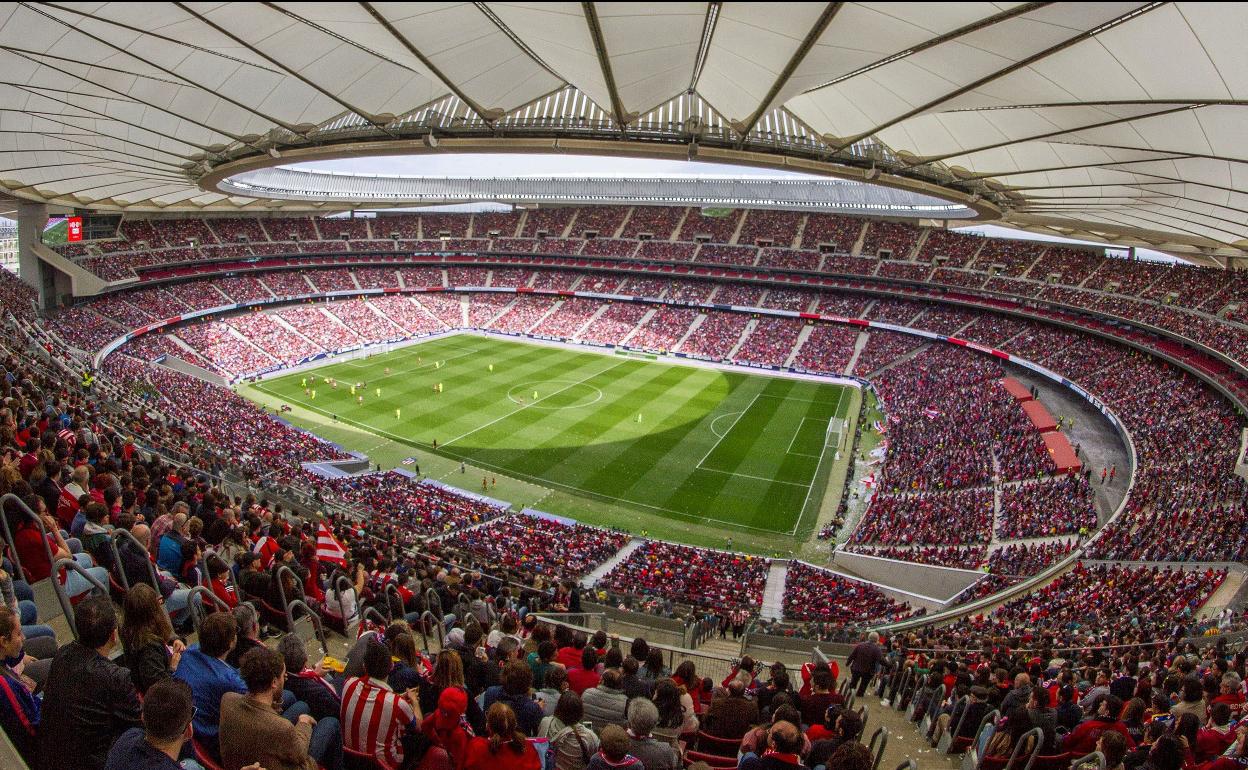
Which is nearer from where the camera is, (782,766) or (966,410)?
(782,766)

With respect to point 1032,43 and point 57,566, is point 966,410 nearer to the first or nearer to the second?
point 1032,43

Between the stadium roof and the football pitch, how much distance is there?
16.6 meters

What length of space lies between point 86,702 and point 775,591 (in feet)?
73.6

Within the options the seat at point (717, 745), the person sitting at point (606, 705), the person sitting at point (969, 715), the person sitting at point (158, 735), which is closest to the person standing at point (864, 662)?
the person sitting at point (969, 715)

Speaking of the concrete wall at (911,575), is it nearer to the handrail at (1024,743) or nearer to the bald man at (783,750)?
the handrail at (1024,743)

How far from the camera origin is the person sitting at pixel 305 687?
193 inches

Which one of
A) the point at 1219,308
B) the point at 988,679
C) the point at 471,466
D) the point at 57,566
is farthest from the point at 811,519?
the point at 57,566

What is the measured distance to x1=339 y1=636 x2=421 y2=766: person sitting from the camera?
15.5ft

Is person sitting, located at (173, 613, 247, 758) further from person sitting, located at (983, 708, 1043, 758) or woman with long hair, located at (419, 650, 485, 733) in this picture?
person sitting, located at (983, 708, 1043, 758)

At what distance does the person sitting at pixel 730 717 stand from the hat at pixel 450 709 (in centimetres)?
282

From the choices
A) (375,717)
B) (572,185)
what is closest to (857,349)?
(572,185)

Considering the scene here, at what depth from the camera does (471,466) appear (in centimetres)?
3534

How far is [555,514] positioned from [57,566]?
26.3 metres

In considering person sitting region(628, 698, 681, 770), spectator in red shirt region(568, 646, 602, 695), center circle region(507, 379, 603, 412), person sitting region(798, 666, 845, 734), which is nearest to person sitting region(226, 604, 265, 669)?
spectator in red shirt region(568, 646, 602, 695)
